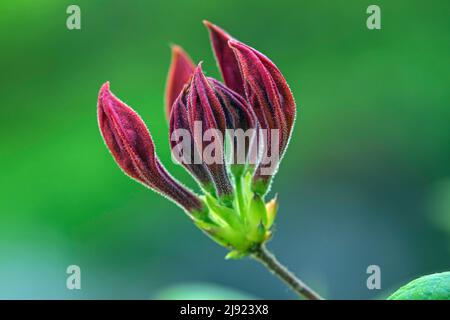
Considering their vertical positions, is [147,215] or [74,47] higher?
[74,47]

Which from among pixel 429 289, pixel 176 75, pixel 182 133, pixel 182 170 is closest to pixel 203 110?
pixel 182 133

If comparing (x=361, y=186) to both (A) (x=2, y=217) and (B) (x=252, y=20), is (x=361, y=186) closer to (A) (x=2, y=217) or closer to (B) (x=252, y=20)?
(B) (x=252, y=20)

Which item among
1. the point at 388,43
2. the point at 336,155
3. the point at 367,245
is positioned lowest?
the point at 367,245

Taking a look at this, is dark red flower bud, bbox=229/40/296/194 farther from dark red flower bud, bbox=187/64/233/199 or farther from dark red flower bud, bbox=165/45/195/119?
dark red flower bud, bbox=165/45/195/119

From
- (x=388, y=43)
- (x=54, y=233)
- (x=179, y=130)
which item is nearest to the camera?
(x=179, y=130)

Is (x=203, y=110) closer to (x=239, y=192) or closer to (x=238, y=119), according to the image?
(x=238, y=119)
